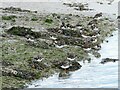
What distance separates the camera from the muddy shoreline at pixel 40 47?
64.0 feet

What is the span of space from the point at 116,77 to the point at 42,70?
3.55m

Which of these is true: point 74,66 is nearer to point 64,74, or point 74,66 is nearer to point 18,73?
point 64,74

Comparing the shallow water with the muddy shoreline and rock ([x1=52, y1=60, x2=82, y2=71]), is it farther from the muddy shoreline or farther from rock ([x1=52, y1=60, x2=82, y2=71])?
the muddy shoreline

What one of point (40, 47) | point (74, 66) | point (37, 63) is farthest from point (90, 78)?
point (40, 47)

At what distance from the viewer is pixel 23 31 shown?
29.2 m

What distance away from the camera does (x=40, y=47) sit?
25.1m

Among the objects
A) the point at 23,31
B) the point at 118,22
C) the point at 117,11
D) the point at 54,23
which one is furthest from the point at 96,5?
the point at 23,31

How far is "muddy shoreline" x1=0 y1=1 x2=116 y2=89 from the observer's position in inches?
768

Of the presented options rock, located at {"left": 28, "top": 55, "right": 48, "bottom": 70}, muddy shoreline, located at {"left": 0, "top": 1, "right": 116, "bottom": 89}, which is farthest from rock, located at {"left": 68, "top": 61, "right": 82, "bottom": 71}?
rock, located at {"left": 28, "top": 55, "right": 48, "bottom": 70}

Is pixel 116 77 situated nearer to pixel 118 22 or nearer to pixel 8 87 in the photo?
pixel 8 87

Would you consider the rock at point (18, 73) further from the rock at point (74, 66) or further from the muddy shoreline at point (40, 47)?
the rock at point (74, 66)

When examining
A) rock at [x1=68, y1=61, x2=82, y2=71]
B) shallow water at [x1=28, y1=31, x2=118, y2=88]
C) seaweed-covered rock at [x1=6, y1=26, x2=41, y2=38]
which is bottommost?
shallow water at [x1=28, y1=31, x2=118, y2=88]

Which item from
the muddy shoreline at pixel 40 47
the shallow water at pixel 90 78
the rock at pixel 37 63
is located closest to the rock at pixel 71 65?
the muddy shoreline at pixel 40 47

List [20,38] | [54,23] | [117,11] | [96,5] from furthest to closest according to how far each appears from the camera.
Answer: [96,5] < [117,11] < [54,23] < [20,38]
